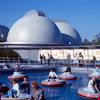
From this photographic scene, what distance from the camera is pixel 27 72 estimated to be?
972 inches

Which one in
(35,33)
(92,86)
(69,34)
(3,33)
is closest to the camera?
(92,86)

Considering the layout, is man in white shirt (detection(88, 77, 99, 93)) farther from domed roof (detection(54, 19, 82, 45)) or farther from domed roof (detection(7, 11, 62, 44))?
domed roof (detection(54, 19, 82, 45))

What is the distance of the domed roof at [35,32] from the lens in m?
44.4

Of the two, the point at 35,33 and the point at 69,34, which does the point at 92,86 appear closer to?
the point at 35,33

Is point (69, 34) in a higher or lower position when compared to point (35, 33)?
higher

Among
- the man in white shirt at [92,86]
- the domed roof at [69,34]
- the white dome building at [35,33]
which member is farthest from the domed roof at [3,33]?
the man in white shirt at [92,86]

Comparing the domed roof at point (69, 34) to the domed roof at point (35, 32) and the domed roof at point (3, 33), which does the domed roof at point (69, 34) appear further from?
the domed roof at point (3, 33)

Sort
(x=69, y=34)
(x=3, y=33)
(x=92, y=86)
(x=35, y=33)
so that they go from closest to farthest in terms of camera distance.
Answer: (x=92, y=86), (x=35, y=33), (x=69, y=34), (x=3, y=33)

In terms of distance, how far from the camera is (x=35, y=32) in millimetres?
44688

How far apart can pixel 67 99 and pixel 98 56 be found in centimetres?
2818

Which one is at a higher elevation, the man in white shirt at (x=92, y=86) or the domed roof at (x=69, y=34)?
the domed roof at (x=69, y=34)

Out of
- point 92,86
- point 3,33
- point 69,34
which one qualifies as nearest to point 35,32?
point 69,34

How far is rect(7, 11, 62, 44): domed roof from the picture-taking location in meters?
44.4

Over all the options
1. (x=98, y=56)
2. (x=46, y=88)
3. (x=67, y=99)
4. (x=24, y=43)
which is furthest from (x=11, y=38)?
(x=67, y=99)
